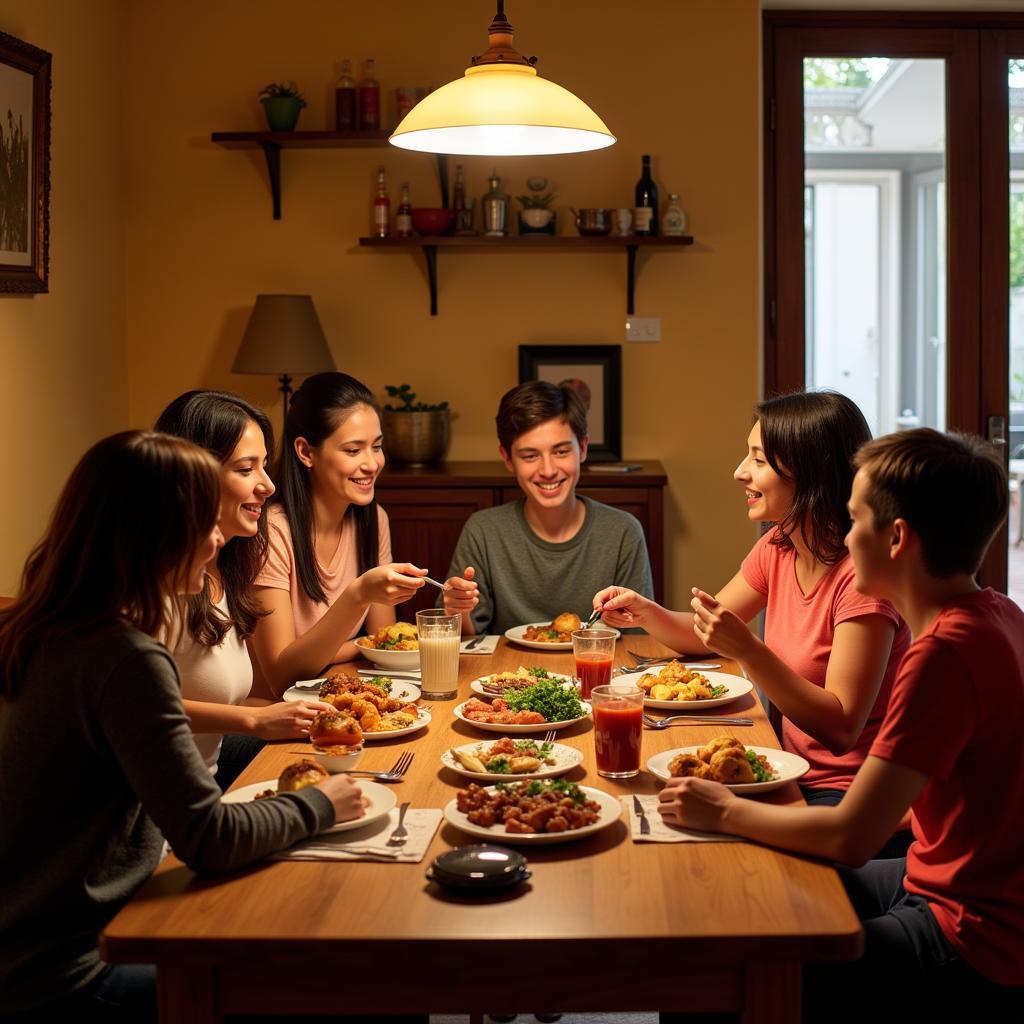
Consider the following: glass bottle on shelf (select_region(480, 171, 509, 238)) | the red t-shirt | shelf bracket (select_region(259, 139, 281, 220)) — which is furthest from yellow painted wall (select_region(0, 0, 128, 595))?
the red t-shirt

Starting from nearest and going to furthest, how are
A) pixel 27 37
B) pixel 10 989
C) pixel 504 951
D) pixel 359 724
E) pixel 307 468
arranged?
pixel 504 951 → pixel 10 989 → pixel 359 724 → pixel 307 468 → pixel 27 37

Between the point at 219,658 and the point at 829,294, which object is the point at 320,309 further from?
the point at 219,658

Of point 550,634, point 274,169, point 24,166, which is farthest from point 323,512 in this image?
point 274,169

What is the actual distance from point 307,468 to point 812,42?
9.01ft

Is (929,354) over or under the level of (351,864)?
over

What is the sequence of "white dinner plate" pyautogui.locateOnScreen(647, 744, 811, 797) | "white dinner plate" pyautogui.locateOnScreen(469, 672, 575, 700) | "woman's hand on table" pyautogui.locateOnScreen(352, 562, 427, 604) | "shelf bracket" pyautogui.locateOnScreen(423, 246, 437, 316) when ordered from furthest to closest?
"shelf bracket" pyautogui.locateOnScreen(423, 246, 437, 316) → "woman's hand on table" pyautogui.locateOnScreen(352, 562, 427, 604) → "white dinner plate" pyautogui.locateOnScreen(469, 672, 575, 700) → "white dinner plate" pyautogui.locateOnScreen(647, 744, 811, 797)

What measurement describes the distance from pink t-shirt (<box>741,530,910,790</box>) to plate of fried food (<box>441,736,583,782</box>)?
0.48 metres

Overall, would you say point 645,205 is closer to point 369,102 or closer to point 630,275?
point 630,275

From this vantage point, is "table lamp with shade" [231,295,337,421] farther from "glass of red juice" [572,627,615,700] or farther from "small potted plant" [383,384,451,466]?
"glass of red juice" [572,627,615,700]

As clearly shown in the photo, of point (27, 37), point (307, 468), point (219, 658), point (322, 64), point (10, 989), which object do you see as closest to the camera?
point (10, 989)

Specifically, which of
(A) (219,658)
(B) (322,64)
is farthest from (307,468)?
(B) (322,64)

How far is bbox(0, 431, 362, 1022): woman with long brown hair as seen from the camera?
4.70 ft

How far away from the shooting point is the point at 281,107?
→ 429 centimetres

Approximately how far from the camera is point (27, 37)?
12.0 ft
